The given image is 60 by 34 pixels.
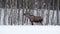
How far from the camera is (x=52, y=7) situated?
1427 mm

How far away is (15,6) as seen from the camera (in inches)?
55.7

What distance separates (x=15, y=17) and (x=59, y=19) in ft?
1.56

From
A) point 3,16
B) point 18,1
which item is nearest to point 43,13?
point 18,1

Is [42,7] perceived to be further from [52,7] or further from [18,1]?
[18,1]
